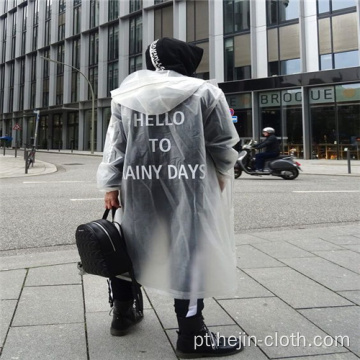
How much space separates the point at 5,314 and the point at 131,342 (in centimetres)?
97

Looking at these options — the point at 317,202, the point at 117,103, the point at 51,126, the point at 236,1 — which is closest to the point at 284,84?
the point at 236,1

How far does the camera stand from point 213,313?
2598mm

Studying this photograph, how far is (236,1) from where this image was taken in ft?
91.1

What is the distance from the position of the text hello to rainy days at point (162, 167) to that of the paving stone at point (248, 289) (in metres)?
1.32

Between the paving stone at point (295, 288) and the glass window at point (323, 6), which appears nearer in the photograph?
the paving stone at point (295, 288)

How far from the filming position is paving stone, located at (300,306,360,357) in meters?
2.26

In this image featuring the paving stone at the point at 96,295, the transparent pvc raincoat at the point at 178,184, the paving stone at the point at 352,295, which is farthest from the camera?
the paving stone at the point at 352,295

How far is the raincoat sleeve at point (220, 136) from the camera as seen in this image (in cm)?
206

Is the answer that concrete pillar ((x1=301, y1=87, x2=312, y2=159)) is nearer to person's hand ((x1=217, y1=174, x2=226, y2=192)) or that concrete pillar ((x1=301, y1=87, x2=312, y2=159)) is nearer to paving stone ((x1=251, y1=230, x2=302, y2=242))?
paving stone ((x1=251, y1=230, x2=302, y2=242))

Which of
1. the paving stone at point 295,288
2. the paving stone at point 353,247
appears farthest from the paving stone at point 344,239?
the paving stone at point 295,288

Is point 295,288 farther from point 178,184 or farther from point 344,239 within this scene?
point 344,239

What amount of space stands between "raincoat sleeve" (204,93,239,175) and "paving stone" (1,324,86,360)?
4.26 feet

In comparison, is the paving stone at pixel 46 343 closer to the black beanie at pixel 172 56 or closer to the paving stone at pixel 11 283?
the paving stone at pixel 11 283

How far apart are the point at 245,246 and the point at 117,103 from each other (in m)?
2.86
